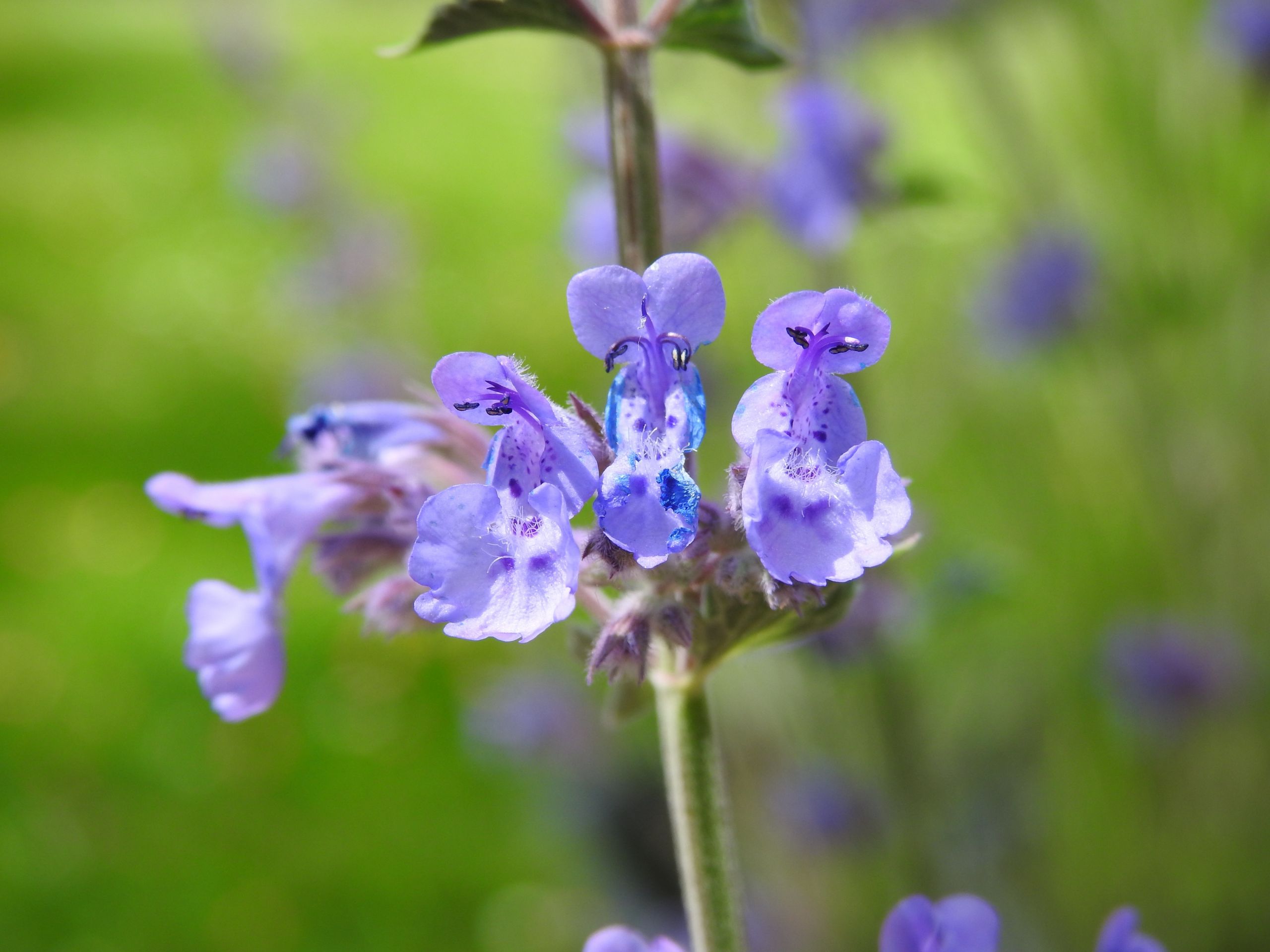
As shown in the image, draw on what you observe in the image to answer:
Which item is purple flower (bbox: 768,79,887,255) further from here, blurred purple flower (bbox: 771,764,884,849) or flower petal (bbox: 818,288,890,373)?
blurred purple flower (bbox: 771,764,884,849)

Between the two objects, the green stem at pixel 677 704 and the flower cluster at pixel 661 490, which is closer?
the flower cluster at pixel 661 490

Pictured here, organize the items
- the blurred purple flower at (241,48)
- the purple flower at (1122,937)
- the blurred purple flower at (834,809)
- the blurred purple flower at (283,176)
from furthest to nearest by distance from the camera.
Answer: the blurred purple flower at (241,48) → the blurred purple flower at (283,176) → the blurred purple flower at (834,809) → the purple flower at (1122,937)

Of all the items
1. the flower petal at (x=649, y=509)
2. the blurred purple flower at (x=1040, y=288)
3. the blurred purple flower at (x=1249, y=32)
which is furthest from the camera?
the blurred purple flower at (x=1040, y=288)

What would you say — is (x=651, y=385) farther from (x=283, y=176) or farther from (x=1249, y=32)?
(x=283, y=176)

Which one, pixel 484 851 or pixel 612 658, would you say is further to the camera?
pixel 484 851

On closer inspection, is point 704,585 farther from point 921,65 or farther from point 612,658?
point 921,65

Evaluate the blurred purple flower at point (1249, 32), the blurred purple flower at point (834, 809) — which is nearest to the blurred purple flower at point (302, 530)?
the blurred purple flower at point (834, 809)

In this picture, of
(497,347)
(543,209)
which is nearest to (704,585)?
(497,347)

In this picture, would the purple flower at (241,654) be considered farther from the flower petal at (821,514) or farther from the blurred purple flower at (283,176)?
the blurred purple flower at (283,176)
